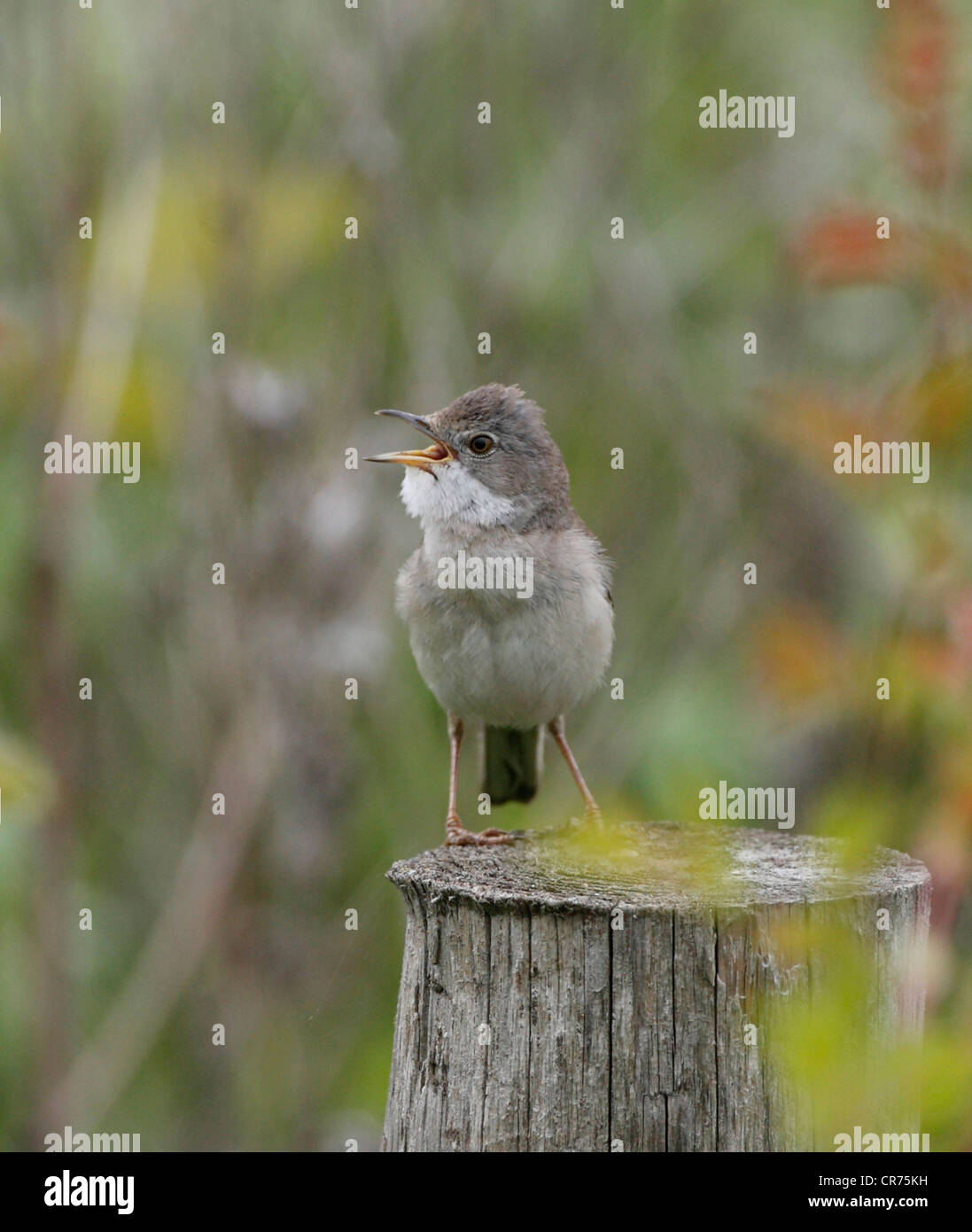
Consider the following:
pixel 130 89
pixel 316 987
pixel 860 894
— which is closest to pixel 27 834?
pixel 316 987

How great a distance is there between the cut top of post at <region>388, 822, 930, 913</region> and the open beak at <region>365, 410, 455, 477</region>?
1.54m

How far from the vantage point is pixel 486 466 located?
18.7 feet

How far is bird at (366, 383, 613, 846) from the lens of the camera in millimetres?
5434

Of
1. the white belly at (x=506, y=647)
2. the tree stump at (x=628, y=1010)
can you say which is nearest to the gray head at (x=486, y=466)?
the white belly at (x=506, y=647)

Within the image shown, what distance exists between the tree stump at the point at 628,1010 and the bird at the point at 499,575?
1674 millimetres

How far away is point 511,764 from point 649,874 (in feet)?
7.88

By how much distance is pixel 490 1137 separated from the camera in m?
3.43

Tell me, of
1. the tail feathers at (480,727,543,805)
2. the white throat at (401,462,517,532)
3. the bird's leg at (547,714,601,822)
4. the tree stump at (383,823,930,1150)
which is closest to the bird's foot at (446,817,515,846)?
the bird's leg at (547,714,601,822)

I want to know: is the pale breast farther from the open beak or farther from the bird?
the open beak

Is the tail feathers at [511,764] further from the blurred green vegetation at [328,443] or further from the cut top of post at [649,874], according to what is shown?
the cut top of post at [649,874]

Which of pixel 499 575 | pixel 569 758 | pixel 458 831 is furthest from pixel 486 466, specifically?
pixel 458 831

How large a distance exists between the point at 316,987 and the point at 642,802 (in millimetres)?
2047

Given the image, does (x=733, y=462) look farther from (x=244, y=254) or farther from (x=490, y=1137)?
(x=490, y=1137)

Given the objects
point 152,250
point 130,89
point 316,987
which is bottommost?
point 316,987
